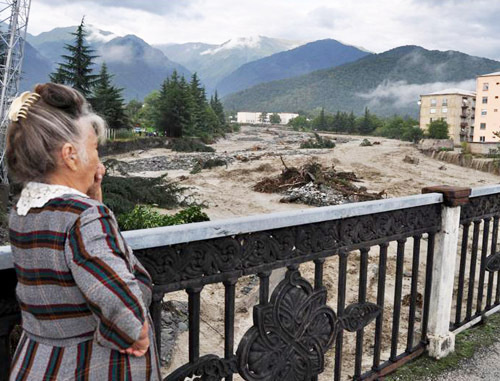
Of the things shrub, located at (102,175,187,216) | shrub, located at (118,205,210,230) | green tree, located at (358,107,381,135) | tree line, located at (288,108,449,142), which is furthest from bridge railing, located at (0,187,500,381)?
green tree, located at (358,107,381,135)

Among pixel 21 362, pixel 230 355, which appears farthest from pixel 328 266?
pixel 21 362

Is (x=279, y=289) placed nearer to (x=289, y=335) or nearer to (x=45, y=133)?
(x=289, y=335)

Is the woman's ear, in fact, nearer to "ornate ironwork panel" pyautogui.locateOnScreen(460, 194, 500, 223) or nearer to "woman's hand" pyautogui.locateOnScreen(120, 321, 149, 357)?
"woman's hand" pyautogui.locateOnScreen(120, 321, 149, 357)

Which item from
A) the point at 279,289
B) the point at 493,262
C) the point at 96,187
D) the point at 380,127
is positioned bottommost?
the point at 380,127

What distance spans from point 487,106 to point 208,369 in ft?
214

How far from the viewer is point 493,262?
3713mm

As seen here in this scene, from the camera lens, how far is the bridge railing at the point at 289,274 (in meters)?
1.76

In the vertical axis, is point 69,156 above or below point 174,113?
below

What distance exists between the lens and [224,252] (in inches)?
75.2

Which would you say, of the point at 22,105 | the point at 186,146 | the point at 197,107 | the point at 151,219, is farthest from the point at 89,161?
the point at 197,107

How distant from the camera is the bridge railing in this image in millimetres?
1761

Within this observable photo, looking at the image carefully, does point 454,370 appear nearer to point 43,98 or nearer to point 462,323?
point 462,323

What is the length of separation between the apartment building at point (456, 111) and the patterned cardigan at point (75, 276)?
251ft

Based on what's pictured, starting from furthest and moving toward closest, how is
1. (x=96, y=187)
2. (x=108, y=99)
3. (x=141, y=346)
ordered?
(x=108, y=99) → (x=96, y=187) → (x=141, y=346)
